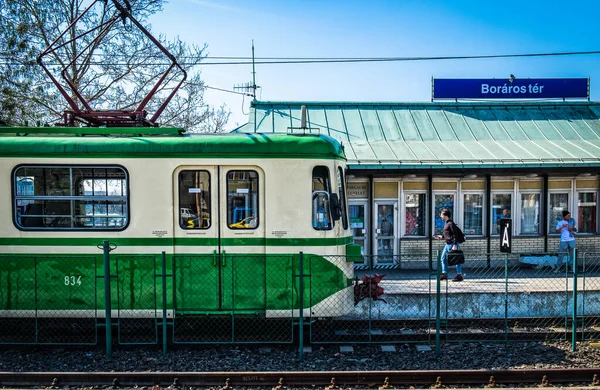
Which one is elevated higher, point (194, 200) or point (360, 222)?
point (194, 200)

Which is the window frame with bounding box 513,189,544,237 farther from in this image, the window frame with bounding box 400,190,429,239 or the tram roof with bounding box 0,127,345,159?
the tram roof with bounding box 0,127,345,159

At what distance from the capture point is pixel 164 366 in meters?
6.74

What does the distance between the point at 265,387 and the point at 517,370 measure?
3.38 meters

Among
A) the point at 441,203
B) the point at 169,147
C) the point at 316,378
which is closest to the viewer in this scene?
the point at 316,378

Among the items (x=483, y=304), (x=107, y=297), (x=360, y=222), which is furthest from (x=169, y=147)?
(x=360, y=222)

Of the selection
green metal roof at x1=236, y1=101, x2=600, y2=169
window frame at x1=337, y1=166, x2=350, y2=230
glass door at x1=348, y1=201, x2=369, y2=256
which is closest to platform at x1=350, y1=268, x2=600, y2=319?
window frame at x1=337, y1=166, x2=350, y2=230

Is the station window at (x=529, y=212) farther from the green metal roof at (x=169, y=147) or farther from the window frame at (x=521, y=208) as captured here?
the green metal roof at (x=169, y=147)

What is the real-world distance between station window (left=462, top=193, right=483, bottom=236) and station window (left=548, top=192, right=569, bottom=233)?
226 cm

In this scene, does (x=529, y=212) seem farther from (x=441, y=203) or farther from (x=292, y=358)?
(x=292, y=358)

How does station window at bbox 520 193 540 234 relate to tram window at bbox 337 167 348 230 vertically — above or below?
below

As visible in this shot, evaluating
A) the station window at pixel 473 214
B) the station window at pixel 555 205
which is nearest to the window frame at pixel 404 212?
the station window at pixel 473 214

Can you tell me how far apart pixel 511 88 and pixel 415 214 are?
7.49 meters

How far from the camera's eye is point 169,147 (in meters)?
7.23

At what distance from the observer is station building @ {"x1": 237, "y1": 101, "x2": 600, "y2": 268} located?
13.7m
